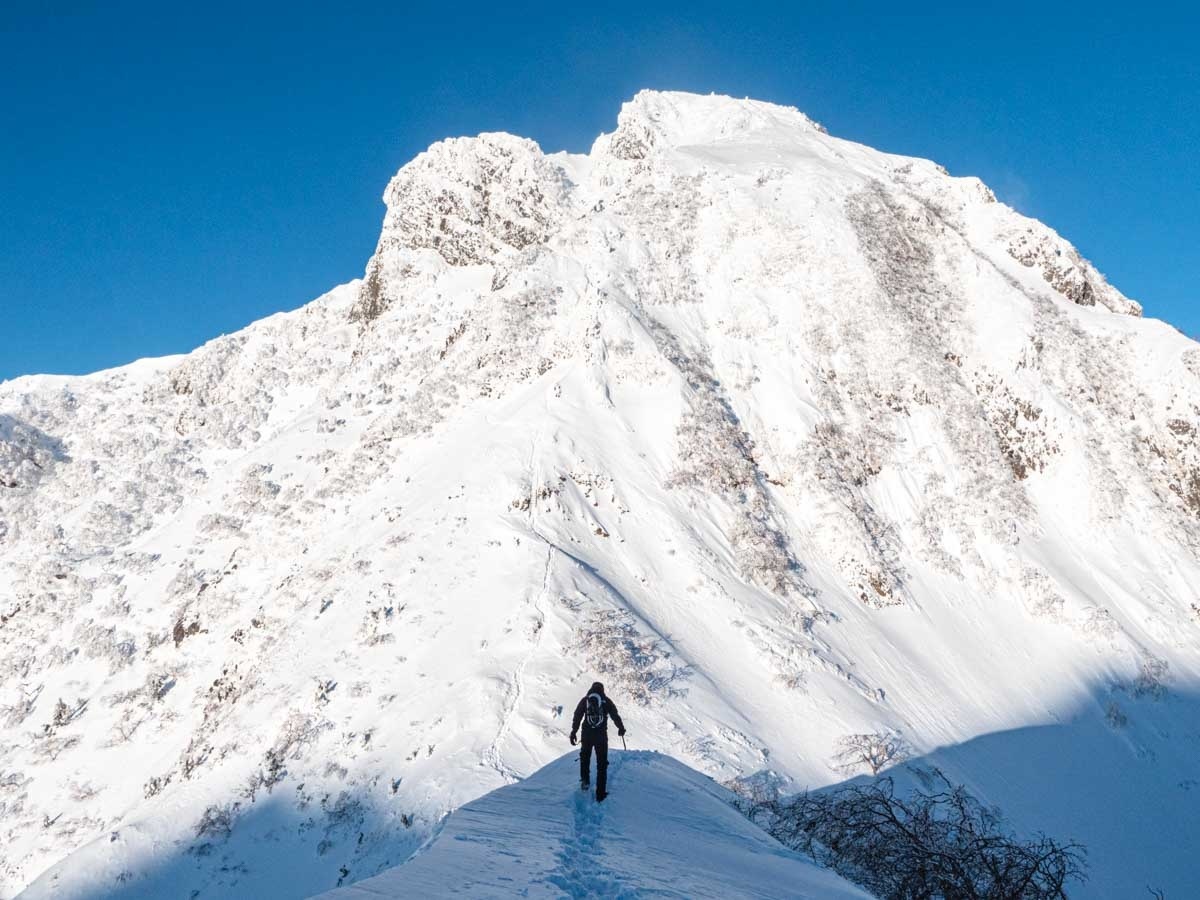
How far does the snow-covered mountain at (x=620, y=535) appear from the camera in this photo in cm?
1786

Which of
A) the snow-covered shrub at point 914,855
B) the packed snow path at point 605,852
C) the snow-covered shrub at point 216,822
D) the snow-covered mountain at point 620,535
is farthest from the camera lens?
the snow-covered mountain at point 620,535

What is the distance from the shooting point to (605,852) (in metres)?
7.53

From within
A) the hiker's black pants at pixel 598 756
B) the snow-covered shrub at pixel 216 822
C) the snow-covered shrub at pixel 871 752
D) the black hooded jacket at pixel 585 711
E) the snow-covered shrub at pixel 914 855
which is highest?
the black hooded jacket at pixel 585 711

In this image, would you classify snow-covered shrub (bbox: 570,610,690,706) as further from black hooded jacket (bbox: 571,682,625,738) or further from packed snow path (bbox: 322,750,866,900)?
black hooded jacket (bbox: 571,682,625,738)

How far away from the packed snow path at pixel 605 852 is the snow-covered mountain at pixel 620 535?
4552 millimetres

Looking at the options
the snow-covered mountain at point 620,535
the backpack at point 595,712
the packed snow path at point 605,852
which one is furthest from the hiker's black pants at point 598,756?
the snow-covered mountain at point 620,535

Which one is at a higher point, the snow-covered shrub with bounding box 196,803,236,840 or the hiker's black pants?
the hiker's black pants

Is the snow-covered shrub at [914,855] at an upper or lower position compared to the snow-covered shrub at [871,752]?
upper

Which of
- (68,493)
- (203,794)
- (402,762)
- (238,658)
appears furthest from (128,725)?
(68,493)

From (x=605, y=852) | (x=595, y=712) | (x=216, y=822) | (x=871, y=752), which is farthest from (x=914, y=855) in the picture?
(x=216, y=822)

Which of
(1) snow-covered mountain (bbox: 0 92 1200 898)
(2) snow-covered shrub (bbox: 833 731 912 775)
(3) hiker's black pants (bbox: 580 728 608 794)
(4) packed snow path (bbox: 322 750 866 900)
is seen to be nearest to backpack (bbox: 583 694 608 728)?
(3) hiker's black pants (bbox: 580 728 608 794)

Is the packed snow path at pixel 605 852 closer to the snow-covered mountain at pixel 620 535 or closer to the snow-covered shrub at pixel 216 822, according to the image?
the snow-covered mountain at pixel 620 535

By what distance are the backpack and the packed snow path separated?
983 millimetres

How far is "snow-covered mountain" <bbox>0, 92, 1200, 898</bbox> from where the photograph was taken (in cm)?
1786
